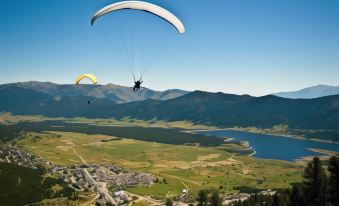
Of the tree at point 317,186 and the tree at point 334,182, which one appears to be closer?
the tree at point 334,182

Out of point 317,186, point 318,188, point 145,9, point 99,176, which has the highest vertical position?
point 145,9

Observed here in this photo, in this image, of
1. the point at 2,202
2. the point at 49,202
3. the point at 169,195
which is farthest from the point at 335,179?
the point at 2,202

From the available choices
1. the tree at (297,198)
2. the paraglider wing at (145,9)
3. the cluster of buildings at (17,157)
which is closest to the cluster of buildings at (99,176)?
the cluster of buildings at (17,157)

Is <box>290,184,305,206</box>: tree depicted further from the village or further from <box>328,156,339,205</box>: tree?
the village

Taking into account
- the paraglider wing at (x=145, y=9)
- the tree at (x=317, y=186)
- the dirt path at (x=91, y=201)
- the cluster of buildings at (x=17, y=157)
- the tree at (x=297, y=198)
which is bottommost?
the dirt path at (x=91, y=201)

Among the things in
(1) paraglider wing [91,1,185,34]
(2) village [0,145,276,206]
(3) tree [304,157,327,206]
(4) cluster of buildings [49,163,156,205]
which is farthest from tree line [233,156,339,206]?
(4) cluster of buildings [49,163,156,205]

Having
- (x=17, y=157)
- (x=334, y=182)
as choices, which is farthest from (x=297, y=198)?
(x=17, y=157)

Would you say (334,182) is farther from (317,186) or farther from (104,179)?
(104,179)

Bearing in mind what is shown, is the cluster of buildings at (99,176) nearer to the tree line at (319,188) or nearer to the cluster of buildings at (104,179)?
the cluster of buildings at (104,179)
